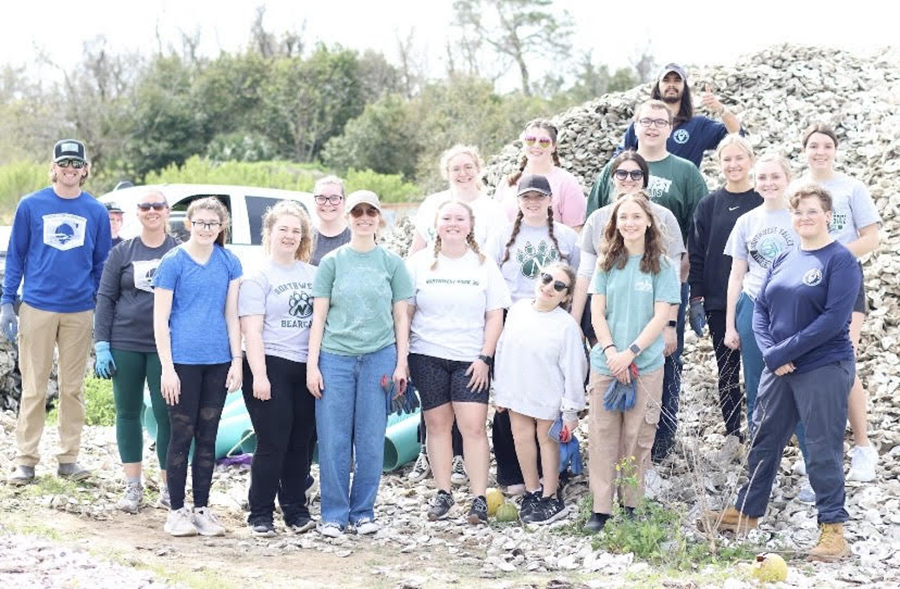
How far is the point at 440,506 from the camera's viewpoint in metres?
6.68

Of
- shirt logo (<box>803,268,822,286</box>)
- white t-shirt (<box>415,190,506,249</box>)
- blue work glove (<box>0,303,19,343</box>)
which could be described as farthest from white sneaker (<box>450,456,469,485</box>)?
blue work glove (<box>0,303,19,343</box>)

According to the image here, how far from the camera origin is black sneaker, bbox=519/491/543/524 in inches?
259

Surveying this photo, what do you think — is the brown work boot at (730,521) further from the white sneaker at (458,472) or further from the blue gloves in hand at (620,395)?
the white sneaker at (458,472)

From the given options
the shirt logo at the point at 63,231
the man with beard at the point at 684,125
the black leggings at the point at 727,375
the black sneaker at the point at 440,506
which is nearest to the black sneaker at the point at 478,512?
the black sneaker at the point at 440,506

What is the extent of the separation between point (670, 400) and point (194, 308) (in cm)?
279

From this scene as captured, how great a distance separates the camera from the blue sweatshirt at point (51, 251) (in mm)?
7152

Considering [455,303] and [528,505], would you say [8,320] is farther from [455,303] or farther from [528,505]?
[528,505]

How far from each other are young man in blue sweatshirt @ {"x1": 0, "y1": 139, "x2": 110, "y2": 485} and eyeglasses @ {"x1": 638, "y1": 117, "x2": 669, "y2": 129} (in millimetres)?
3411

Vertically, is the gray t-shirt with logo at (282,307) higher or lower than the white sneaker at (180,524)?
higher

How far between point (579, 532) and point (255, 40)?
45483 mm

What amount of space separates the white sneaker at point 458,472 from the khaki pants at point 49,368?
243 cm

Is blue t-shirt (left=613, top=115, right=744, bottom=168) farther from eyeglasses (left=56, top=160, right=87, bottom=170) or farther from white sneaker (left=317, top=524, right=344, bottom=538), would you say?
eyeglasses (left=56, top=160, right=87, bottom=170)

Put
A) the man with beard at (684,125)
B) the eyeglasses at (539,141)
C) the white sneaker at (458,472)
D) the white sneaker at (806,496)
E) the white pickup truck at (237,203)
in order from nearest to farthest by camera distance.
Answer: the white sneaker at (806,496)
the eyeglasses at (539,141)
the white sneaker at (458,472)
the man with beard at (684,125)
the white pickup truck at (237,203)

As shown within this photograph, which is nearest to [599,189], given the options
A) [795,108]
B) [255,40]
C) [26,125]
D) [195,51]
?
[795,108]
